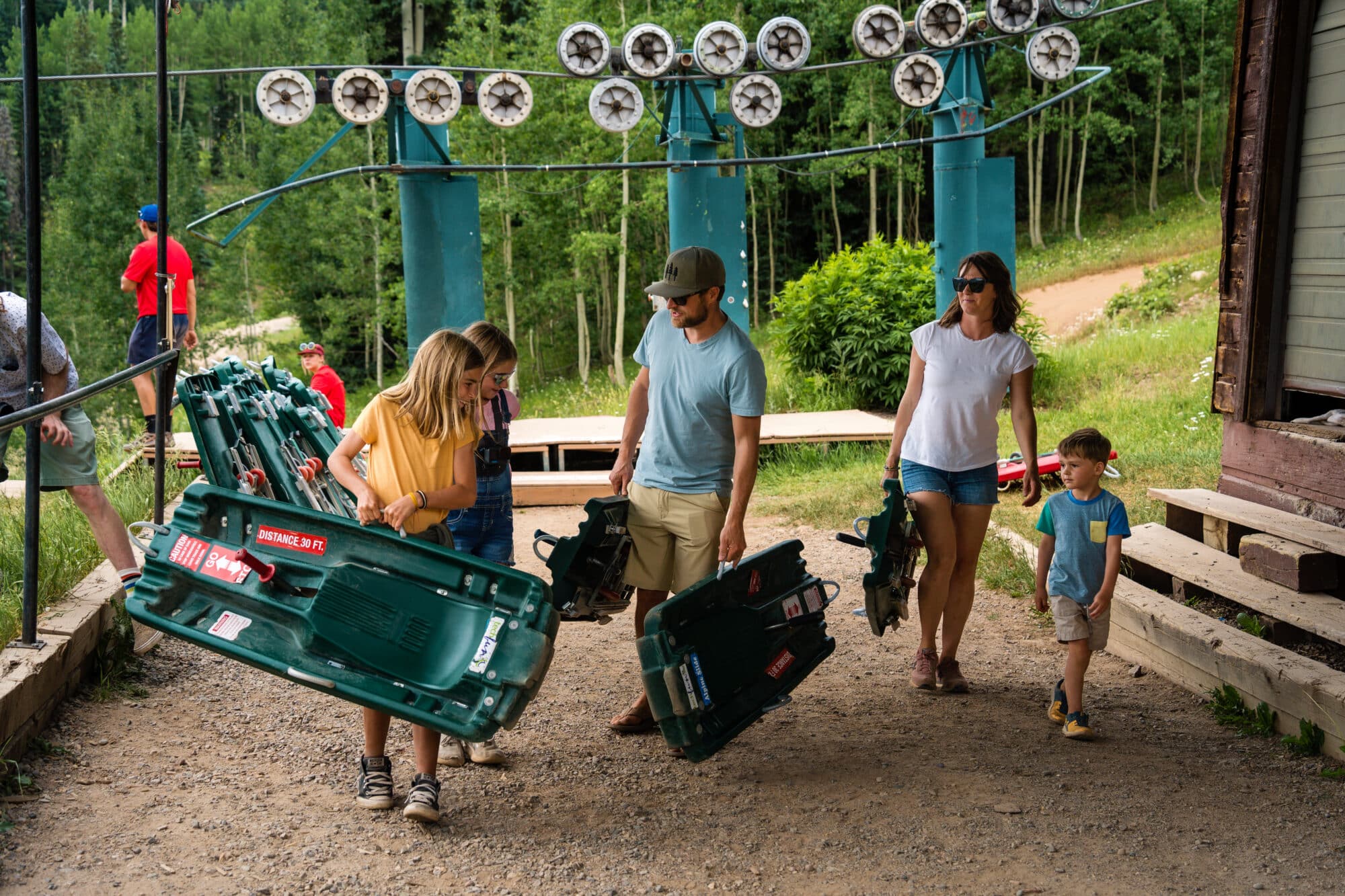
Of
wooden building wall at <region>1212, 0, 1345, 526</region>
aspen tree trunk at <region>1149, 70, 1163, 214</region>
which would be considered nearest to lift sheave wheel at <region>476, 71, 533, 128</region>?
wooden building wall at <region>1212, 0, 1345, 526</region>

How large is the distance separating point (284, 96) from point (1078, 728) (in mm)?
9467

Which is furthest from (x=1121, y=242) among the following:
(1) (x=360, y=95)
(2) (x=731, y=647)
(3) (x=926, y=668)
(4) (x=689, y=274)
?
(2) (x=731, y=647)

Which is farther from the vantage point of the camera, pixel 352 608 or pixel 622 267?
pixel 622 267

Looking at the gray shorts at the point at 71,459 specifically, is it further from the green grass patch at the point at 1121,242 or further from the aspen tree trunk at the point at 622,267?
the green grass patch at the point at 1121,242

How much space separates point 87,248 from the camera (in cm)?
3597

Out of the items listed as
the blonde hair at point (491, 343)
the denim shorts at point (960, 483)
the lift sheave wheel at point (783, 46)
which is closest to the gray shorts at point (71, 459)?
the blonde hair at point (491, 343)

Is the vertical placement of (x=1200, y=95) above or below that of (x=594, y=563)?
above

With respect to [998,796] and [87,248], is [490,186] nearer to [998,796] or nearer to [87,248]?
[87,248]

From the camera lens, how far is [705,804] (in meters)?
4.13

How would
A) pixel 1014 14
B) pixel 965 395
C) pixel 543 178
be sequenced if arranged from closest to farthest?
pixel 965 395 < pixel 1014 14 < pixel 543 178

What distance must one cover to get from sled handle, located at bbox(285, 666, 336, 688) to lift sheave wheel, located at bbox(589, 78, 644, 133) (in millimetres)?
8783

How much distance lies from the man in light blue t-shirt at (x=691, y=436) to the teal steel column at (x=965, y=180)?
8486 millimetres

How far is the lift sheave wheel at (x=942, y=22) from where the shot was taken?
1174cm

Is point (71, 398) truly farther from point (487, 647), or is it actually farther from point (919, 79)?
point (919, 79)
